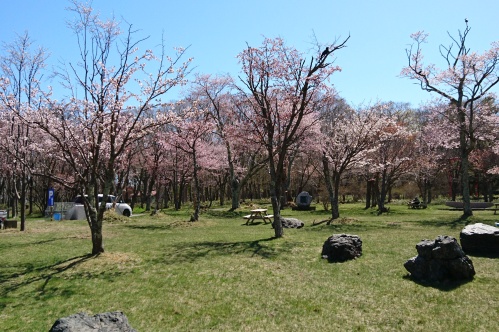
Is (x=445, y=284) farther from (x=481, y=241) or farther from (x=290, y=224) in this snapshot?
(x=290, y=224)

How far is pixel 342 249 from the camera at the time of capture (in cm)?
949

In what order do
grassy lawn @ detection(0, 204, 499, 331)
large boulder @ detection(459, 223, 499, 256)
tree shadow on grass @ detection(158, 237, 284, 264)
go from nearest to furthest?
1. grassy lawn @ detection(0, 204, 499, 331)
2. large boulder @ detection(459, 223, 499, 256)
3. tree shadow on grass @ detection(158, 237, 284, 264)

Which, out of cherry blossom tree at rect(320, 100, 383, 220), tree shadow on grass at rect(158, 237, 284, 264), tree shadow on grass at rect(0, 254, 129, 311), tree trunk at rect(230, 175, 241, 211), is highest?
cherry blossom tree at rect(320, 100, 383, 220)

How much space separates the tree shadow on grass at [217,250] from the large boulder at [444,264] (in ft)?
12.8

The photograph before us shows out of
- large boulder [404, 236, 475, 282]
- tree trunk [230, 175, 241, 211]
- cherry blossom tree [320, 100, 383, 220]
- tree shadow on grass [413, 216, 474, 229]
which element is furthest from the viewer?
tree trunk [230, 175, 241, 211]

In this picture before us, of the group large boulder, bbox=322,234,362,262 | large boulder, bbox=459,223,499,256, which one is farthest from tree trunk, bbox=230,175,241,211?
large boulder, bbox=459,223,499,256

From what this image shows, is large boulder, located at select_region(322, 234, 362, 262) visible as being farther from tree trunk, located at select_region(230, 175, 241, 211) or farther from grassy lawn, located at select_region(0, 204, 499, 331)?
tree trunk, located at select_region(230, 175, 241, 211)

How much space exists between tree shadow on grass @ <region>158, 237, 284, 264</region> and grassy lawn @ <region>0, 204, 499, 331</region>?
0.05m

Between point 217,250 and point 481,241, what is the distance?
7.15 metres

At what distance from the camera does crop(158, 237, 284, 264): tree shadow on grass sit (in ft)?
33.1

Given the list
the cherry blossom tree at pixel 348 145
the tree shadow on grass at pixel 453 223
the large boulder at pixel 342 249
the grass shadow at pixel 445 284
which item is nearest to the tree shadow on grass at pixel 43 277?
the large boulder at pixel 342 249

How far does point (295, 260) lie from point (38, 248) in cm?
818

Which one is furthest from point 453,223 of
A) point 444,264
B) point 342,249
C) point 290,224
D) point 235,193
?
point 235,193

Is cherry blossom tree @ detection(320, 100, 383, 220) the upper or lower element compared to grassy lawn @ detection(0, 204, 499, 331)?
upper
